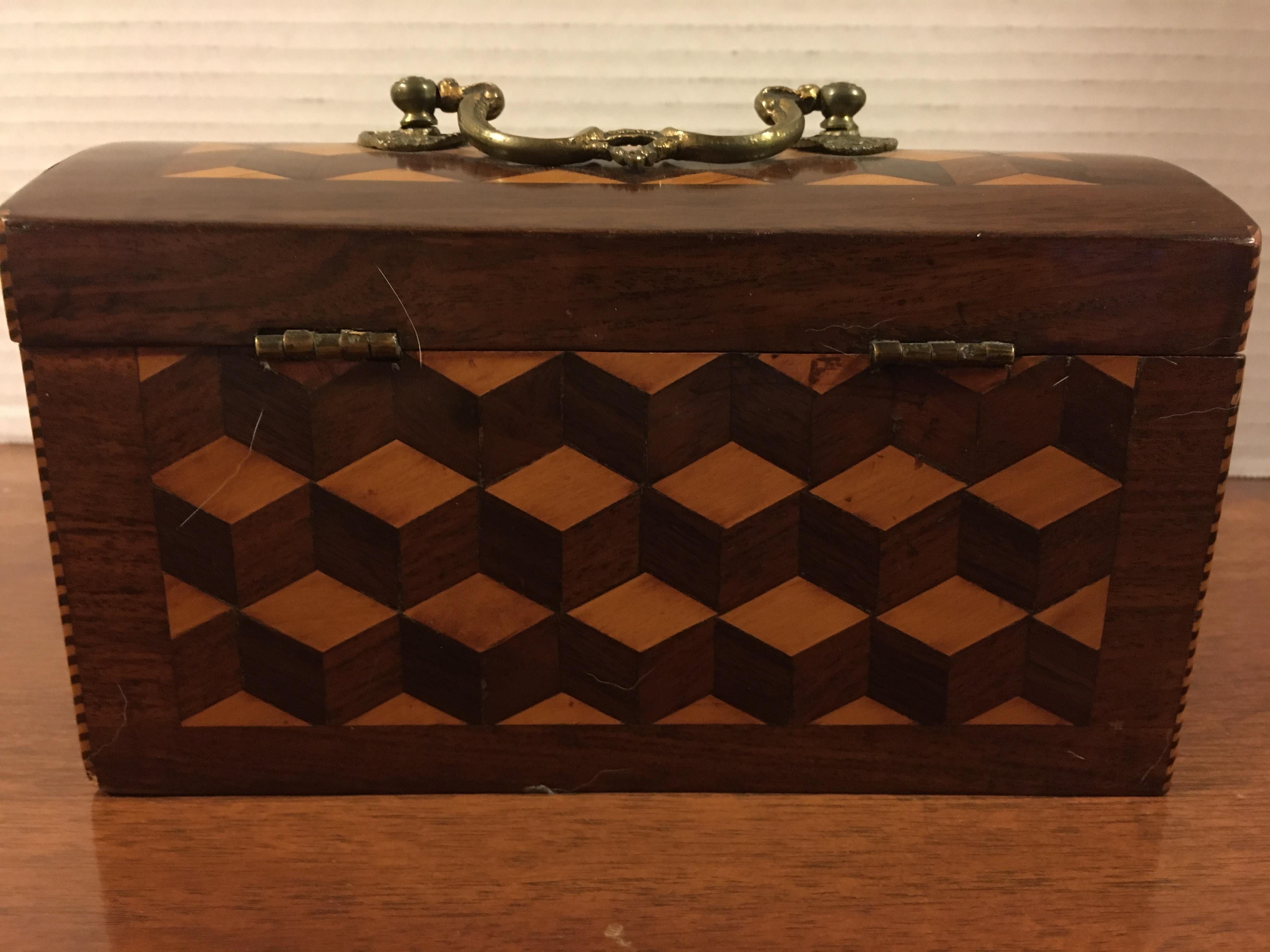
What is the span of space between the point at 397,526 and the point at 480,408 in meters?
0.10

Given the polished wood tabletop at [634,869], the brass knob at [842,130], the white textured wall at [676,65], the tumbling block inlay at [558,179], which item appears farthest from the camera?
the white textured wall at [676,65]

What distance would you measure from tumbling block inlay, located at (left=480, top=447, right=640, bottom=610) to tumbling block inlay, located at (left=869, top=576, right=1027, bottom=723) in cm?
19

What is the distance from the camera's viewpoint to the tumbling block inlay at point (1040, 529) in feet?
2.69

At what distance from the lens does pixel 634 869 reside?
808 mm

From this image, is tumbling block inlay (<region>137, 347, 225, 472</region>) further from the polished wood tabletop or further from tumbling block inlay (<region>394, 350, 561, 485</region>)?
the polished wood tabletop

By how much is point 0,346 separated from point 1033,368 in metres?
1.27

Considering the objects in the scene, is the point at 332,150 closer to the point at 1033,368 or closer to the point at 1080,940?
the point at 1033,368

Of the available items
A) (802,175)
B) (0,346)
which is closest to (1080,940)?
(802,175)

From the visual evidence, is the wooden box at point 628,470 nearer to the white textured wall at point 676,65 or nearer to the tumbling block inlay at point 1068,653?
the tumbling block inlay at point 1068,653

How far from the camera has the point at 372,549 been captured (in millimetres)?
833

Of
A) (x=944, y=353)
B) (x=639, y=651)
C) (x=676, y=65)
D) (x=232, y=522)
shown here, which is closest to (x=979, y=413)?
(x=944, y=353)

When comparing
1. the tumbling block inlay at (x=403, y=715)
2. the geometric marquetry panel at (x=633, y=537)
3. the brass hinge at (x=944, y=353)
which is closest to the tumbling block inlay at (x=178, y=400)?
the geometric marquetry panel at (x=633, y=537)

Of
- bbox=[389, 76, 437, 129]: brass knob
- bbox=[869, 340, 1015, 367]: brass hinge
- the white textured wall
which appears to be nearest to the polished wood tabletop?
bbox=[869, 340, 1015, 367]: brass hinge

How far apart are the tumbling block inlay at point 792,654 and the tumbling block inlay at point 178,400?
0.37 metres
